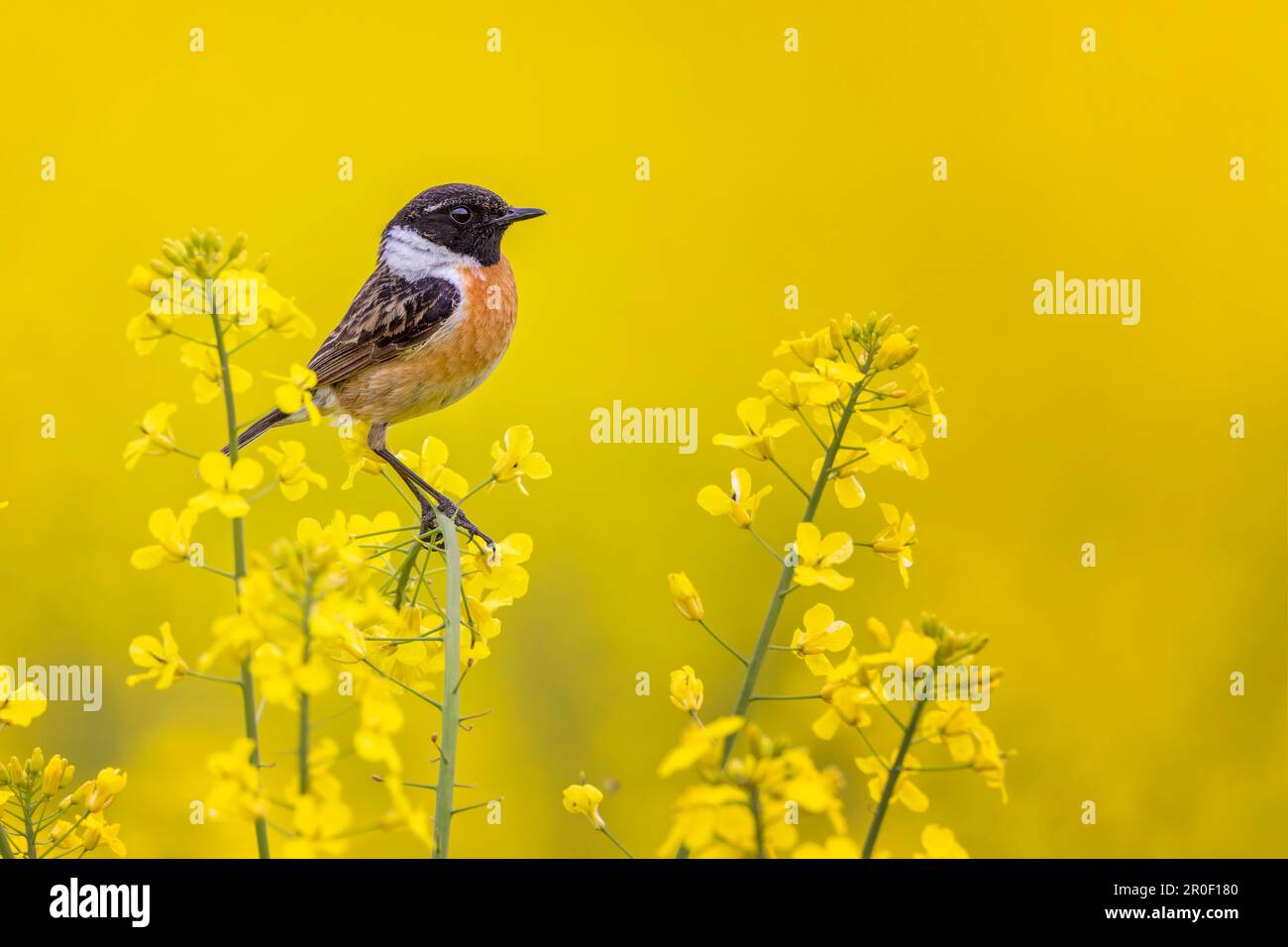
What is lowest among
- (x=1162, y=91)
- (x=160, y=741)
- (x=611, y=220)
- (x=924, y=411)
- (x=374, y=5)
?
(x=160, y=741)

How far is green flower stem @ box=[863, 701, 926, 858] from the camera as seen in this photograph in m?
1.39

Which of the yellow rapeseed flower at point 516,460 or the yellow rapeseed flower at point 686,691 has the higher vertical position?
the yellow rapeseed flower at point 516,460

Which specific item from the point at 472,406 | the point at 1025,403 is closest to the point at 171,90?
the point at 472,406

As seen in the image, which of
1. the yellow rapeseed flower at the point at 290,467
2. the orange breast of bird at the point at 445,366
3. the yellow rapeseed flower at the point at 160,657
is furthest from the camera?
the orange breast of bird at the point at 445,366

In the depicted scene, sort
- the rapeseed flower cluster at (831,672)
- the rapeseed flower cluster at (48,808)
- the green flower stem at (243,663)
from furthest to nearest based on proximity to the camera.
A: the rapeseed flower cluster at (48,808) → the green flower stem at (243,663) → the rapeseed flower cluster at (831,672)

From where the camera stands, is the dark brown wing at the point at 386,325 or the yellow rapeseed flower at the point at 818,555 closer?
the yellow rapeseed flower at the point at 818,555

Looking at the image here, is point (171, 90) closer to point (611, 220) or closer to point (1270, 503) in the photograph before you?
point (611, 220)

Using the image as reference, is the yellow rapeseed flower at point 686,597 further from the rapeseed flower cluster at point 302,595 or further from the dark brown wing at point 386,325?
the dark brown wing at point 386,325

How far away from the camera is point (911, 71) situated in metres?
7.68

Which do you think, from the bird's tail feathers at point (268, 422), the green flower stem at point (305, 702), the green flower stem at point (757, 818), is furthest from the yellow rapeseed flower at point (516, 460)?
the bird's tail feathers at point (268, 422)

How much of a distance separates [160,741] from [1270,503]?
14.3 ft

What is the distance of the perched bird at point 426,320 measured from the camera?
3.51 m

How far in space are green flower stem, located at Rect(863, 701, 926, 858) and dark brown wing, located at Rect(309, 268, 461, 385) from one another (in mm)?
2376

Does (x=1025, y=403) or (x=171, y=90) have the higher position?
(x=171, y=90)
